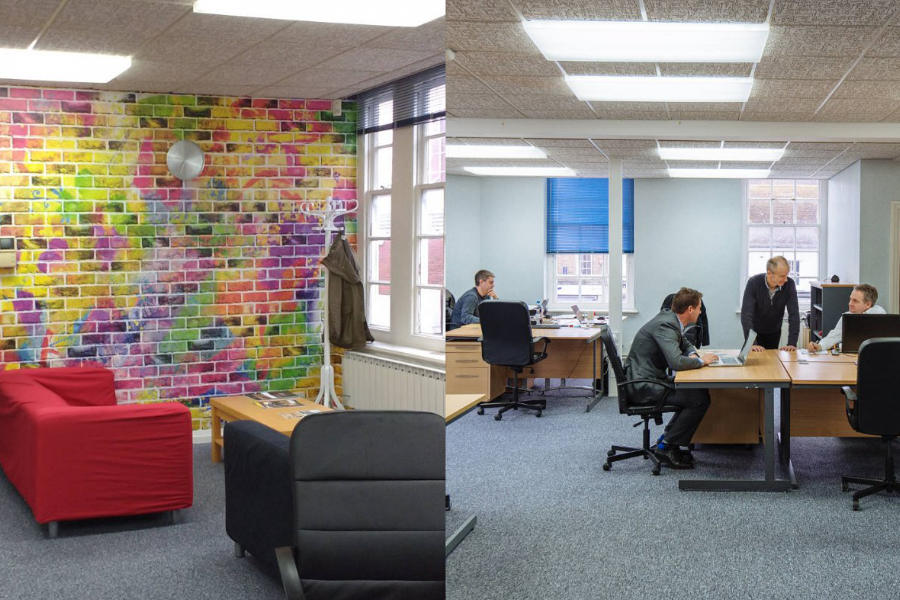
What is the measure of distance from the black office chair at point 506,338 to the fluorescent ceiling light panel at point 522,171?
0.20 m

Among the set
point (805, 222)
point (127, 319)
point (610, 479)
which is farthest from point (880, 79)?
point (127, 319)

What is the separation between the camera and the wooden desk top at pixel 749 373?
86.3 inches

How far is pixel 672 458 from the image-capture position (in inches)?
140

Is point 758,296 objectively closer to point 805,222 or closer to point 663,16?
point 805,222

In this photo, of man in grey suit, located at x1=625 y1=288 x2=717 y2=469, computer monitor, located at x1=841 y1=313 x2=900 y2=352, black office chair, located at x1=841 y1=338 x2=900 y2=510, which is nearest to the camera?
computer monitor, located at x1=841 y1=313 x2=900 y2=352

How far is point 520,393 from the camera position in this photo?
1494 mm

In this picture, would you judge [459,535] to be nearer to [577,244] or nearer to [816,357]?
[577,244]

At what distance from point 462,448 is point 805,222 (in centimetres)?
95

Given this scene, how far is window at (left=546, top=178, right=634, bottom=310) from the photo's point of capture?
120 centimetres

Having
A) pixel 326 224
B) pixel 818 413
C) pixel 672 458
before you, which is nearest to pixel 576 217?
pixel 326 224

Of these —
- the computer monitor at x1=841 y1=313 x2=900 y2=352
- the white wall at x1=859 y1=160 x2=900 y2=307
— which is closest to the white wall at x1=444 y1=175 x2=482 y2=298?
the white wall at x1=859 y1=160 x2=900 y2=307

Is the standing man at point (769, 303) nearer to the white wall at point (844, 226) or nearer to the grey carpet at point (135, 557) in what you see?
the white wall at point (844, 226)

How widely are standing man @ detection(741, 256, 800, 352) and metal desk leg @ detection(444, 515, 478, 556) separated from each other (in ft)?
2.70

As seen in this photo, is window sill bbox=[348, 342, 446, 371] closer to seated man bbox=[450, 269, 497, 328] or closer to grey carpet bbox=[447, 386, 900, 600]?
seated man bbox=[450, 269, 497, 328]
